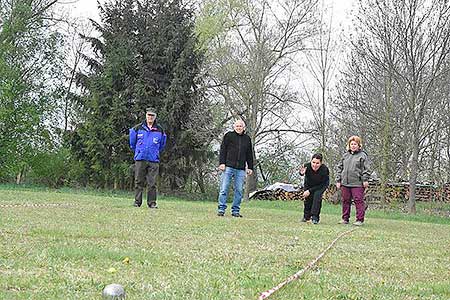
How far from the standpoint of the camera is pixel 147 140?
11.8 m

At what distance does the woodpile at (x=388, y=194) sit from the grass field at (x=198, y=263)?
1698cm

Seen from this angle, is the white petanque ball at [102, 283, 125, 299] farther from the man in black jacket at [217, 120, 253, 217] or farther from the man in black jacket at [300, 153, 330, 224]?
the man in black jacket at [300, 153, 330, 224]

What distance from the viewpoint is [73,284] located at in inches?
135

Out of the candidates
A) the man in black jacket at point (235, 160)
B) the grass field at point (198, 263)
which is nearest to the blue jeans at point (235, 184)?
the man in black jacket at point (235, 160)

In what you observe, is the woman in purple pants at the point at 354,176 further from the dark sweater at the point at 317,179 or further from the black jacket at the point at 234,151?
the black jacket at the point at 234,151

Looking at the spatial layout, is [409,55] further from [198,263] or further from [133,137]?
[198,263]

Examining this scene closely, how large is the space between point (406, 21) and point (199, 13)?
44.2 feet

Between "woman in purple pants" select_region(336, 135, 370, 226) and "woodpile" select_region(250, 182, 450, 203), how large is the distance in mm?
12033

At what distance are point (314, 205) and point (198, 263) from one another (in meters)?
6.58

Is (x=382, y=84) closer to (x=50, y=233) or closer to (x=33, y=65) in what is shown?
(x=33, y=65)

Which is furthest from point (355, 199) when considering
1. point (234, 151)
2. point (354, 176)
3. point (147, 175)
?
point (147, 175)

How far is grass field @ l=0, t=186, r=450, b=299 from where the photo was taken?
346 cm

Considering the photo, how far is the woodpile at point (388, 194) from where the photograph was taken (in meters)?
25.7

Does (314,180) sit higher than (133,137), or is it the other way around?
(133,137)
